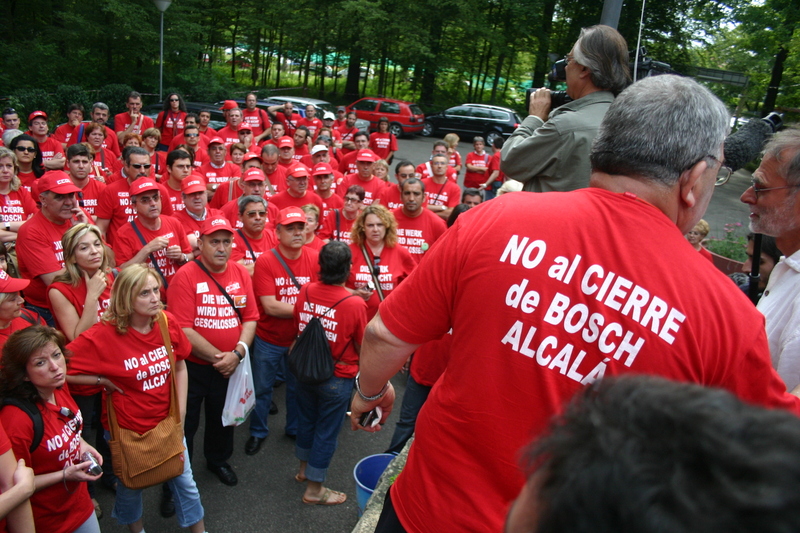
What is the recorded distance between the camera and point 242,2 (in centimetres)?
3344

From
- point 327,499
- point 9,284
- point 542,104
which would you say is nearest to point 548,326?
point 542,104

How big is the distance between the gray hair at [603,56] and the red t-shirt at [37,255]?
14.5 feet

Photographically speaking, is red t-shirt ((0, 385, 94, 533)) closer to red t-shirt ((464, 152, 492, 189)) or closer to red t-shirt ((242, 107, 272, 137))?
red t-shirt ((242, 107, 272, 137))

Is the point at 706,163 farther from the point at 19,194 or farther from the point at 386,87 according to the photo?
the point at 386,87

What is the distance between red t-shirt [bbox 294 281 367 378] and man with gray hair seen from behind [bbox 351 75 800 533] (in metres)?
2.76

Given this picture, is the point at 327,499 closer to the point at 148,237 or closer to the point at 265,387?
the point at 265,387

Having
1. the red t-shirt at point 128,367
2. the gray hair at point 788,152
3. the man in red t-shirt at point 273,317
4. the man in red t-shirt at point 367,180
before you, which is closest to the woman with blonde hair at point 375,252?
the man in red t-shirt at point 273,317

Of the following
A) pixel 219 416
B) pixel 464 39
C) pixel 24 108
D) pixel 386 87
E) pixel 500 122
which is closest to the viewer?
pixel 219 416

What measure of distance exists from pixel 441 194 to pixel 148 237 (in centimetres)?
494

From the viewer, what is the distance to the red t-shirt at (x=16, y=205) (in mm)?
5938

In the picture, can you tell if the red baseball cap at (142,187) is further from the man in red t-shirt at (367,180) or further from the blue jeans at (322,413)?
the man in red t-shirt at (367,180)

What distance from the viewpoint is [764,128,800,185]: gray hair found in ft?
7.19

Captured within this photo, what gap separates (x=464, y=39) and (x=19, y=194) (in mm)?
29991

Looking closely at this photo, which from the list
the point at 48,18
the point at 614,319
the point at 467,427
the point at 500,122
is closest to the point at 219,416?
the point at 467,427
